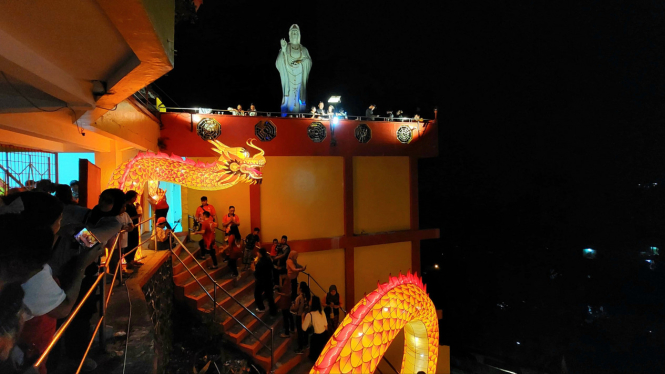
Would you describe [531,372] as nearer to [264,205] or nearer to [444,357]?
[444,357]

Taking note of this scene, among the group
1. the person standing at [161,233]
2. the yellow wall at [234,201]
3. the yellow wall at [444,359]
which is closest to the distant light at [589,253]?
the yellow wall at [444,359]

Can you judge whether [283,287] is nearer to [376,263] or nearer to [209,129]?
[209,129]

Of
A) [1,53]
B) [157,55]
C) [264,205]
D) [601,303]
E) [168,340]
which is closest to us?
[1,53]

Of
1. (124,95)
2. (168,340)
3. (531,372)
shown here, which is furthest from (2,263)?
(531,372)

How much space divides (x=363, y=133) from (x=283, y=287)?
18.9ft

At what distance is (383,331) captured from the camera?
341 cm

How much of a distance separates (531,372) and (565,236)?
12538 mm

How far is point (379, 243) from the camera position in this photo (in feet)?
32.9

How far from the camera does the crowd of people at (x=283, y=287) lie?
518 cm

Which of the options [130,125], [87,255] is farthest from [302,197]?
[87,255]

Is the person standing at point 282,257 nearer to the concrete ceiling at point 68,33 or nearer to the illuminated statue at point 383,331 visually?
the illuminated statue at point 383,331

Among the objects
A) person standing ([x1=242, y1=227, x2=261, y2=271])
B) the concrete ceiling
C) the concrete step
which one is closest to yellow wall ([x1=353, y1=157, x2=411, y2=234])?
person standing ([x1=242, y1=227, x2=261, y2=271])

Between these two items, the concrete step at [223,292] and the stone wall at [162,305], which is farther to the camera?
the concrete step at [223,292]

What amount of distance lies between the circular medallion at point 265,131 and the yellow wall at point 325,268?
3.57 meters
